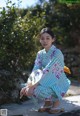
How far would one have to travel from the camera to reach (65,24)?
15.3 m

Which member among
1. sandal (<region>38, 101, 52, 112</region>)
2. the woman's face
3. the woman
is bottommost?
sandal (<region>38, 101, 52, 112</region>)

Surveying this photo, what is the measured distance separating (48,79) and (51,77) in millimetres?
59

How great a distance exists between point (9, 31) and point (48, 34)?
1440 millimetres

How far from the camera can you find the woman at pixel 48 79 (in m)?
6.25

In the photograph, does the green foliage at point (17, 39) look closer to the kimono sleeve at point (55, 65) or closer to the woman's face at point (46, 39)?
the woman's face at point (46, 39)

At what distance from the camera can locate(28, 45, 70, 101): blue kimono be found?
20.5 ft

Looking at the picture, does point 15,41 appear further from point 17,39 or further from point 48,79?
point 48,79

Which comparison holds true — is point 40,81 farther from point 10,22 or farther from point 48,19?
point 48,19

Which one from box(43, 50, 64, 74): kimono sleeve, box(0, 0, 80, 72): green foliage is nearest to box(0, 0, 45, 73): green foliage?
box(0, 0, 80, 72): green foliage

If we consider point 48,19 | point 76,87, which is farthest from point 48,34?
point 48,19

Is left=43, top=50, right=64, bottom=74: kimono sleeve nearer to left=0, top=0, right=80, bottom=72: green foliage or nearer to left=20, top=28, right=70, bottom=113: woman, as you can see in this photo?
left=20, top=28, right=70, bottom=113: woman

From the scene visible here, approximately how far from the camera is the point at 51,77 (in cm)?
634

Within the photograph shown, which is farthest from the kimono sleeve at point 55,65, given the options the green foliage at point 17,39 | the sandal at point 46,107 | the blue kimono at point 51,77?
the green foliage at point 17,39

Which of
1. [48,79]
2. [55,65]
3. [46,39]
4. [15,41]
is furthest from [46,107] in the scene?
[15,41]
